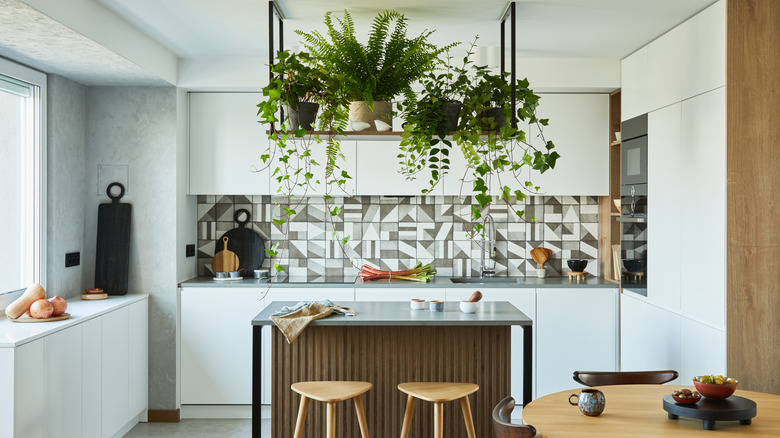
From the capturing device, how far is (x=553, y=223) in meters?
5.30

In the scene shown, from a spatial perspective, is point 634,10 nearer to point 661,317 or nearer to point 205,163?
point 661,317

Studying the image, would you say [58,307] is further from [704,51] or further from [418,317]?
[704,51]

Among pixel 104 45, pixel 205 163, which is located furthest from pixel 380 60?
pixel 205 163

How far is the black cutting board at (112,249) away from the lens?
14.8 feet

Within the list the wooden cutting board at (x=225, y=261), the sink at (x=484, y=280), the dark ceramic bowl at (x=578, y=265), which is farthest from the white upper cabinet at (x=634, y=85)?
the wooden cutting board at (x=225, y=261)

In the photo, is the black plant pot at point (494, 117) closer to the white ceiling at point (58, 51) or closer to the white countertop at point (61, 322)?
the white ceiling at point (58, 51)

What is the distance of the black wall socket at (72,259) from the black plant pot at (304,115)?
7.24 ft

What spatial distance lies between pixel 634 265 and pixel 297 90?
2631mm

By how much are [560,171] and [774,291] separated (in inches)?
80.8

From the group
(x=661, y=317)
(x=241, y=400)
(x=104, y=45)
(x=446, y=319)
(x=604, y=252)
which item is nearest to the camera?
(x=446, y=319)

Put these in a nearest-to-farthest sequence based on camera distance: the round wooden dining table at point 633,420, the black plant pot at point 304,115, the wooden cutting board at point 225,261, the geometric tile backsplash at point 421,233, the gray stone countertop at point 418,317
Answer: the round wooden dining table at point 633,420, the black plant pot at point 304,115, the gray stone countertop at point 418,317, the wooden cutting board at point 225,261, the geometric tile backsplash at point 421,233

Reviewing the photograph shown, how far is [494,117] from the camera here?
3141mm

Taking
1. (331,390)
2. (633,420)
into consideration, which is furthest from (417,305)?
(633,420)

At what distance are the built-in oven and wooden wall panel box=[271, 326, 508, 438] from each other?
1236mm
